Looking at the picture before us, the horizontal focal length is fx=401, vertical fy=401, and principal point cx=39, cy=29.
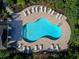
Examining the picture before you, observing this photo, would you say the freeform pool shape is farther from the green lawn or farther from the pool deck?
the green lawn

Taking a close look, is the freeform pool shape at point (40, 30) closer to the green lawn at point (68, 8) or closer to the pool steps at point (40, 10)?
the pool steps at point (40, 10)

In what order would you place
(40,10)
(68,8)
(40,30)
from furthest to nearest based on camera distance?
(68,8) → (40,10) → (40,30)

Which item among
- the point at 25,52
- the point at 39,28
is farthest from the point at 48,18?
the point at 25,52

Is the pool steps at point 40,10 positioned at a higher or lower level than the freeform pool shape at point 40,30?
higher

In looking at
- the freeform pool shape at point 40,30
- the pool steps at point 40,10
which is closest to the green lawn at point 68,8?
the pool steps at point 40,10

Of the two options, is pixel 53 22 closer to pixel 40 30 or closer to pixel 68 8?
pixel 40 30

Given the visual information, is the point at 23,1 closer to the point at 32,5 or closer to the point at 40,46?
the point at 32,5

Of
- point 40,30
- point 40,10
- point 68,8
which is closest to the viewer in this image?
point 40,30

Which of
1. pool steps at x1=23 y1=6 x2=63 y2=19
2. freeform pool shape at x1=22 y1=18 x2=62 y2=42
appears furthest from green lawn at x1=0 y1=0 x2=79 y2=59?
freeform pool shape at x1=22 y1=18 x2=62 y2=42

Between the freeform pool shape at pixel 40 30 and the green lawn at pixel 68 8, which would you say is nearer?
the freeform pool shape at pixel 40 30

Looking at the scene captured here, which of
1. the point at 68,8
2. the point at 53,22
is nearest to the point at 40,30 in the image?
the point at 53,22
